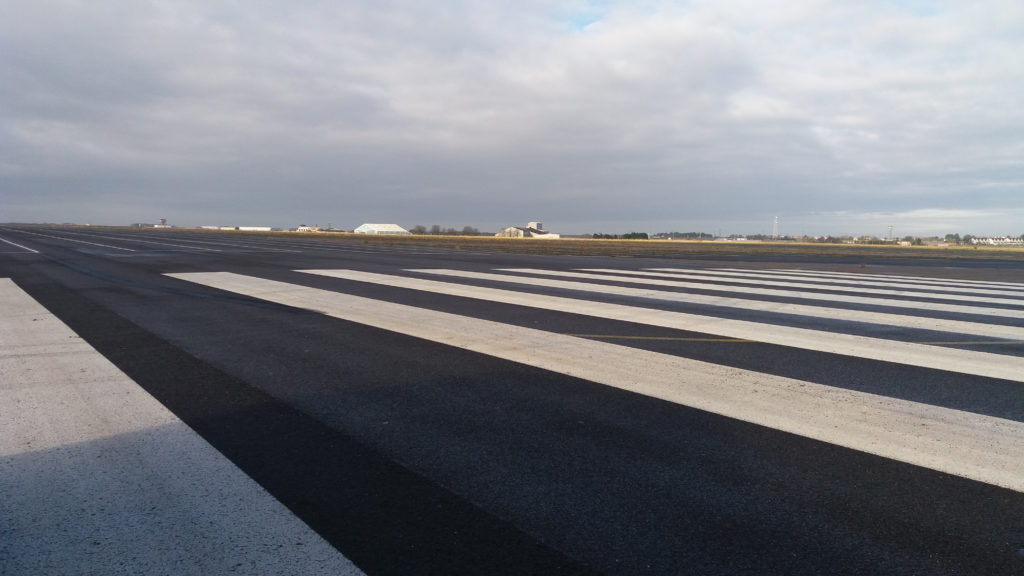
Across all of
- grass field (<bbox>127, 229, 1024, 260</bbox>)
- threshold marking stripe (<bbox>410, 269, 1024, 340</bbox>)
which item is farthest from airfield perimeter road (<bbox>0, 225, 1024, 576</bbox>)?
grass field (<bbox>127, 229, 1024, 260</bbox>)

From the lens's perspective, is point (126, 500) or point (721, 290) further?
point (721, 290)

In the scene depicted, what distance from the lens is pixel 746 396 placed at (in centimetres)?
539

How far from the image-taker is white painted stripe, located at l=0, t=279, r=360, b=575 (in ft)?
9.01

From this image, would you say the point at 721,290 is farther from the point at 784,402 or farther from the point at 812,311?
the point at 784,402

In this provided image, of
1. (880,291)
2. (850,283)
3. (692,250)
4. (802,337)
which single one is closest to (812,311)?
(802,337)

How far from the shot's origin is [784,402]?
5.23m

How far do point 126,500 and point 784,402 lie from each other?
4.88 meters

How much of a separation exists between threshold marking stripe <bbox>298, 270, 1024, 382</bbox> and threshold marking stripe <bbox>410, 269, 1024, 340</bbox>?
65.0 inches

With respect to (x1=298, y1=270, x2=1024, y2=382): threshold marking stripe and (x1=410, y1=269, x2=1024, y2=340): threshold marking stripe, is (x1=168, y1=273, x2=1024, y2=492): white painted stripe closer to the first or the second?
(x1=298, y1=270, x2=1024, y2=382): threshold marking stripe

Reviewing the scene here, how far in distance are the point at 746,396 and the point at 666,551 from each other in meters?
2.92

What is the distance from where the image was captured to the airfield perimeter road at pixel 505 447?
2854 millimetres

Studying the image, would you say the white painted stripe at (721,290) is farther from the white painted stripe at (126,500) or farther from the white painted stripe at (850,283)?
the white painted stripe at (126,500)

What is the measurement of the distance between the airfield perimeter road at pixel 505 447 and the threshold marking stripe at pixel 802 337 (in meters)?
0.07

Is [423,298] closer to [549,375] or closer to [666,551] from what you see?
[549,375]
